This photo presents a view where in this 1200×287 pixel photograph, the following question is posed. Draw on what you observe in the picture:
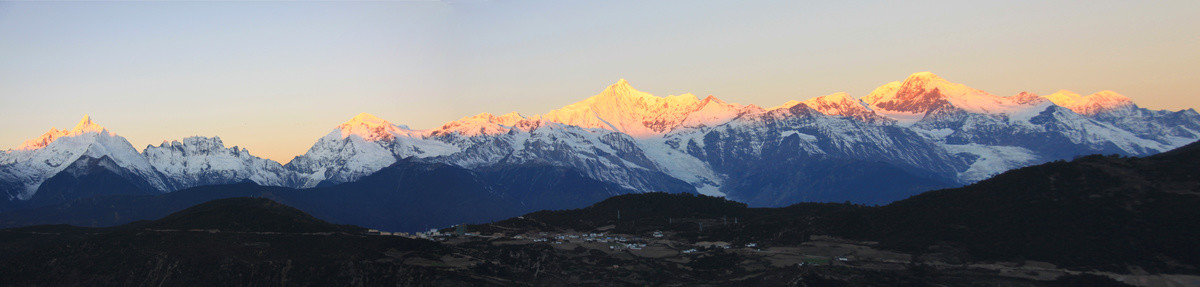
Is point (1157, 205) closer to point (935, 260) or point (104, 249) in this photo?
point (935, 260)

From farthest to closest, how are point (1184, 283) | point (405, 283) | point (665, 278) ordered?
point (665, 278), point (405, 283), point (1184, 283)

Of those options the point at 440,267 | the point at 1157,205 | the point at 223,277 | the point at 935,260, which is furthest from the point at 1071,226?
the point at 223,277

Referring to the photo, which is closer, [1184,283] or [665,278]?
[1184,283]

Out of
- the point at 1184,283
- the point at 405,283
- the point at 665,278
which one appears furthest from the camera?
the point at 665,278

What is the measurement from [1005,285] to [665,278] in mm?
62588

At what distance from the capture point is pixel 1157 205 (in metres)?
196

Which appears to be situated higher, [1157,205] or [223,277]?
[1157,205]

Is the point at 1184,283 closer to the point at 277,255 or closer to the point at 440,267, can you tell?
the point at 440,267

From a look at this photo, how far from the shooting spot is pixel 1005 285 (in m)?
165

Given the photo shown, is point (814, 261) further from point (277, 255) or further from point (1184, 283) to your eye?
point (277, 255)

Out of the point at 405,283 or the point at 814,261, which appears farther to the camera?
the point at 814,261

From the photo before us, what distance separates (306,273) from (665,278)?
70245mm

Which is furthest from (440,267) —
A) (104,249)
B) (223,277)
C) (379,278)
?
(104,249)

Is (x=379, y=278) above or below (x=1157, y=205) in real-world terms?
below
